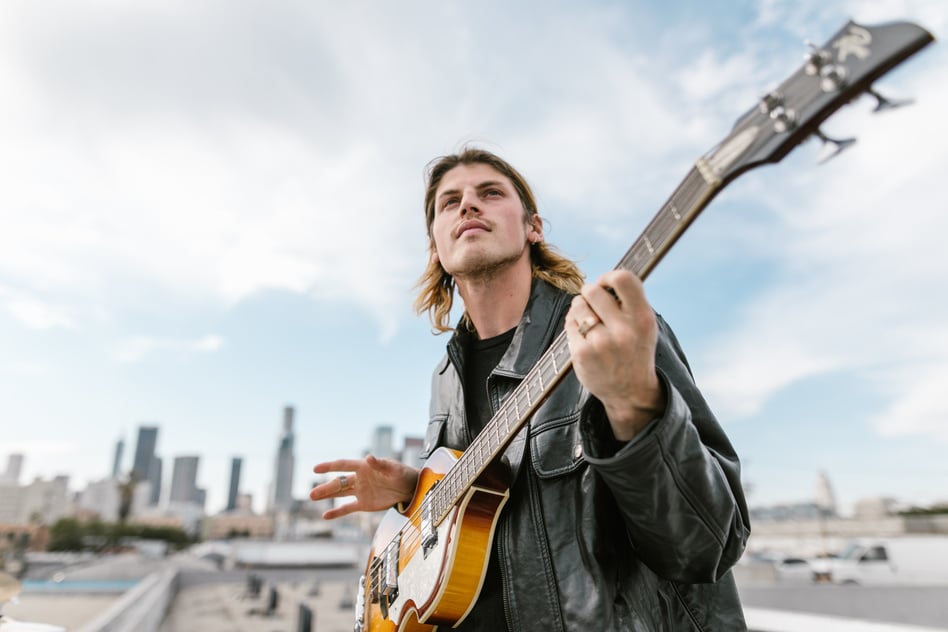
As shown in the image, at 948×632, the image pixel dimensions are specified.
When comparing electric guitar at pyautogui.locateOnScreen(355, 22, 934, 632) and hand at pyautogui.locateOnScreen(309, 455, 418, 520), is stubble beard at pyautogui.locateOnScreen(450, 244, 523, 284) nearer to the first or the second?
electric guitar at pyautogui.locateOnScreen(355, 22, 934, 632)

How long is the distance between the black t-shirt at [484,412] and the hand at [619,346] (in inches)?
32.5

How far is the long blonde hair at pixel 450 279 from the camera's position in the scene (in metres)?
2.62

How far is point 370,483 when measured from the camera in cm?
264

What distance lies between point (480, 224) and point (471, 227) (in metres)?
0.04

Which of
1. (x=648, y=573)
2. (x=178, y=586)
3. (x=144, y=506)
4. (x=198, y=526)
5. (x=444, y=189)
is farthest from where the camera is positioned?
(x=144, y=506)

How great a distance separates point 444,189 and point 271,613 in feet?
67.5

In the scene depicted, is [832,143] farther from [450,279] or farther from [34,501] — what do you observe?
[34,501]

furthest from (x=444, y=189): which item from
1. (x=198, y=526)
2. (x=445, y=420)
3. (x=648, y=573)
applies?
(x=198, y=526)

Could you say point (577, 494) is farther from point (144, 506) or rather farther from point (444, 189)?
point (144, 506)

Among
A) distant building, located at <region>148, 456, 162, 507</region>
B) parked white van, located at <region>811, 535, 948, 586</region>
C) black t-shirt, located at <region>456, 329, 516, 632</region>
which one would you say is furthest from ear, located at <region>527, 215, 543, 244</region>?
distant building, located at <region>148, 456, 162, 507</region>

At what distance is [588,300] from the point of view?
50.9 inches

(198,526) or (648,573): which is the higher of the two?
(198,526)

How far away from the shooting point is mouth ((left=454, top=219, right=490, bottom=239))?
94.9 inches

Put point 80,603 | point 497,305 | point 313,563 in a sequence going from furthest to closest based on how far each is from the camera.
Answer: point 313,563 → point 80,603 → point 497,305
